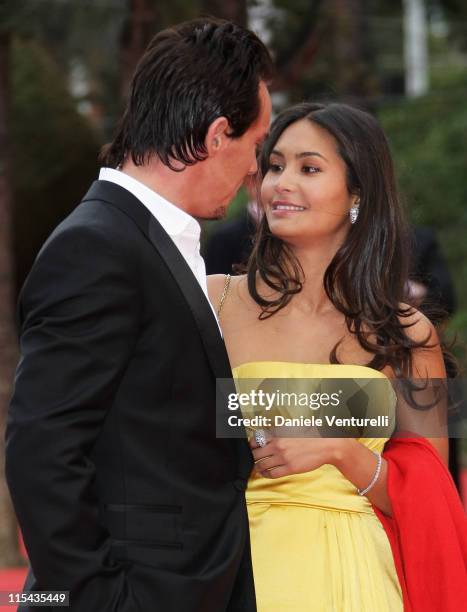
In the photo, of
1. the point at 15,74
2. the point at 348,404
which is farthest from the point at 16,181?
the point at 348,404

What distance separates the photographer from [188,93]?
2365 millimetres

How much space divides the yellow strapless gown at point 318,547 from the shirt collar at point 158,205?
906 millimetres

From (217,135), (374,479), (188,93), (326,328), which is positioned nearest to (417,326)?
(326,328)

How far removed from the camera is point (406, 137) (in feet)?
40.8

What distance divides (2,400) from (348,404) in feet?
13.6

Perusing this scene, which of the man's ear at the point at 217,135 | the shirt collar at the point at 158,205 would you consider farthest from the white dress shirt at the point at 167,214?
the man's ear at the point at 217,135

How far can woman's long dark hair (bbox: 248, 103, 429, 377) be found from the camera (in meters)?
3.25

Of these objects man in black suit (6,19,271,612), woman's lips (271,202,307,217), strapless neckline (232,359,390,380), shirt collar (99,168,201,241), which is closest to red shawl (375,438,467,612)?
strapless neckline (232,359,390,380)

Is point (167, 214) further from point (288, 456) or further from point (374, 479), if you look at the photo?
point (374, 479)

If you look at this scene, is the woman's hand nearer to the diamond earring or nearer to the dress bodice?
the dress bodice

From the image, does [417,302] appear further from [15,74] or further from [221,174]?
[15,74]

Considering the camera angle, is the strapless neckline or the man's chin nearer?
the man's chin

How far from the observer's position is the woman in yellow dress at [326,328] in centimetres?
288

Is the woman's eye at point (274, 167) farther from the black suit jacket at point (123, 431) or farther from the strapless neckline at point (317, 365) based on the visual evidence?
the black suit jacket at point (123, 431)
